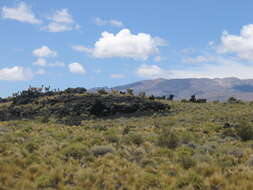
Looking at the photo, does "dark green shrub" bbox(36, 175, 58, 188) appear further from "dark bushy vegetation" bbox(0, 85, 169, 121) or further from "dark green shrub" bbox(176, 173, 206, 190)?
"dark bushy vegetation" bbox(0, 85, 169, 121)

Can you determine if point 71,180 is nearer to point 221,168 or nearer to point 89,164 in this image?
point 89,164

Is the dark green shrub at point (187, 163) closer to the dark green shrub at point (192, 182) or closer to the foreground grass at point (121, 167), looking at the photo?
the foreground grass at point (121, 167)

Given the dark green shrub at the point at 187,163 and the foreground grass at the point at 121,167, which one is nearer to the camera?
the foreground grass at the point at 121,167

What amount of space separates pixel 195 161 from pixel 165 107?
41473 millimetres

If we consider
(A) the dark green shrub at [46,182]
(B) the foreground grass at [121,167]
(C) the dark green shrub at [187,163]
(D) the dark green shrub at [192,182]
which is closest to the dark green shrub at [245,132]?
(B) the foreground grass at [121,167]

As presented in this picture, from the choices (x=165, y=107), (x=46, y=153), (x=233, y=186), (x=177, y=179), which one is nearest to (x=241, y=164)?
(x=233, y=186)

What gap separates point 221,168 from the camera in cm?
1277

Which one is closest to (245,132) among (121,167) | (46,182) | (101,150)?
(101,150)

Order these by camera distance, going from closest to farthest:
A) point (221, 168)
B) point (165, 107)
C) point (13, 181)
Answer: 1. point (13, 181)
2. point (221, 168)
3. point (165, 107)

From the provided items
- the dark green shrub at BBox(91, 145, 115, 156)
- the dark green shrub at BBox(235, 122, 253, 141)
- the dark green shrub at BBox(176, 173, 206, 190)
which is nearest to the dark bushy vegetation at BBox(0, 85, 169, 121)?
the dark green shrub at BBox(235, 122, 253, 141)

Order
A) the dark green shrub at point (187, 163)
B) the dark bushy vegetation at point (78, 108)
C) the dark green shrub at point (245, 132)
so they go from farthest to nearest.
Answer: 1. the dark bushy vegetation at point (78, 108)
2. the dark green shrub at point (245, 132)
3. the dark green shrub at point (187, 163)

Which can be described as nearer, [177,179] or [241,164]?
[177,179]

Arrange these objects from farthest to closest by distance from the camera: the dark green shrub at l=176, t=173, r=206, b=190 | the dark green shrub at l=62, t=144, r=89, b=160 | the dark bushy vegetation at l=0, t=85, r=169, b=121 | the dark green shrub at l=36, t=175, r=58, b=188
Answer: the dark bushy vegetation at l=0, t=85, r=169, b=121, the dark green shrub at l=62, t=144, r=89, b=160, the dark green shrub at l=176, t=173, r=206, b=190, the dark green shrub at l=36, t=175, r=58, b=188

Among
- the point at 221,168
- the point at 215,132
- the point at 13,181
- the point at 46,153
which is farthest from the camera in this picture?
the point at 215,132
